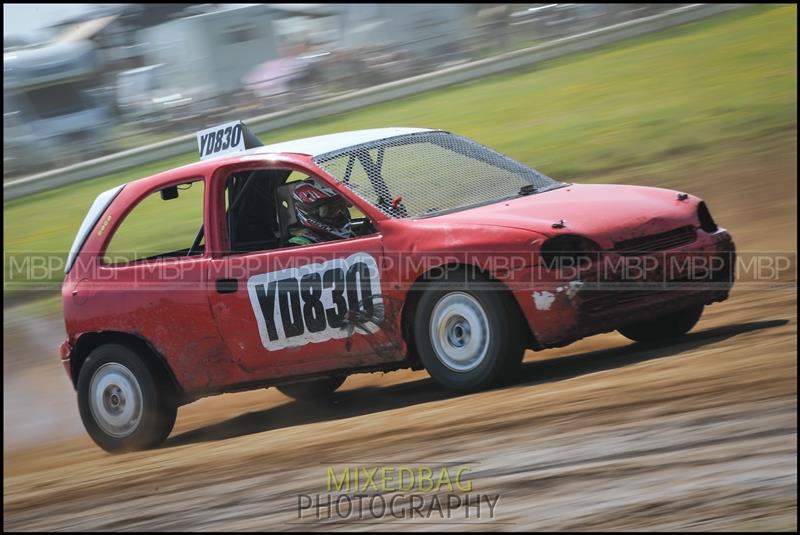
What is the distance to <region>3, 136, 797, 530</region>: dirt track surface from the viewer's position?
14.3 feet

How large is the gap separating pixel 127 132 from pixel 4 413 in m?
11.5

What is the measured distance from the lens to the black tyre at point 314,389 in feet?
28.2

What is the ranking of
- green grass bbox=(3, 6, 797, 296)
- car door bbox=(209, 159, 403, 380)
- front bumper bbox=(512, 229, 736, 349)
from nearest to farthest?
front bumper bbox=(512, 229, 736, 349) < car door bbox=(209, 159, 403, 380) < green grass bbox=(3, 6, 797, 296)

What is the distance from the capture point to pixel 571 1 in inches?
830

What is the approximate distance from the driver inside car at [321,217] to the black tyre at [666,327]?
173cm

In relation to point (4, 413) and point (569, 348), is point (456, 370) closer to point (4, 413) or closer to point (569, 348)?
point (569, 348)

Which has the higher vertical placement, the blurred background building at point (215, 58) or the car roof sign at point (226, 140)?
the blurred background building at point (215, 58)

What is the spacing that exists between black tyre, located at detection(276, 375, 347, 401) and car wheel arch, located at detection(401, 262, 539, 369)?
210cm

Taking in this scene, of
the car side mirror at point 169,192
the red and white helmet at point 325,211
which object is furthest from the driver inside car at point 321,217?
the car side mirror at point 169,192

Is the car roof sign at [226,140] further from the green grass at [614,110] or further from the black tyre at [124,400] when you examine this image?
the green grass at [614,110]

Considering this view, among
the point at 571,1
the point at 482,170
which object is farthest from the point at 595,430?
the point at 571,1

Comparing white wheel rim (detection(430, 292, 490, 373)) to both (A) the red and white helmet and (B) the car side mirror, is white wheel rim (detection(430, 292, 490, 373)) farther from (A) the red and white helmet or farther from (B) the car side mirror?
(B) the car side mirror

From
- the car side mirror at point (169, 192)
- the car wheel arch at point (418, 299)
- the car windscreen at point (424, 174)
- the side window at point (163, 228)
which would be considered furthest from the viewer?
the side window at point (163, 228)

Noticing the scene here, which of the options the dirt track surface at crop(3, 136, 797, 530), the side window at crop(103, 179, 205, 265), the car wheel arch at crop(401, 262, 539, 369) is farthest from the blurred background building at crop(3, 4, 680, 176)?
the car wheel arch at crop(401, 262, 539, 369)
